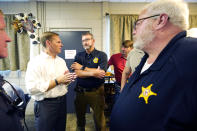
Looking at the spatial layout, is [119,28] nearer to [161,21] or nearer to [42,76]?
[42,76]

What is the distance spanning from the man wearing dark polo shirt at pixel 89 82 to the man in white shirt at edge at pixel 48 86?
1.61 feet

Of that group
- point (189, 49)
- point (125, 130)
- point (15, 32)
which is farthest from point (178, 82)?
point (15, 32)

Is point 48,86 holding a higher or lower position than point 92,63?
lower

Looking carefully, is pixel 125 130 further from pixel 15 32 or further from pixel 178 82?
pixel 15 32

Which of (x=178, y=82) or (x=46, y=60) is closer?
(x=178, y=82)

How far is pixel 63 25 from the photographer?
3.48 metres

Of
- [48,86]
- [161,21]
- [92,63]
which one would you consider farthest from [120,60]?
[161,21]

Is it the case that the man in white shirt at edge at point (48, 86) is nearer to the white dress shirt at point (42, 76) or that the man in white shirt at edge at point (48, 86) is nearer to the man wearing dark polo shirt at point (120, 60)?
the white dress shirt at point (42, 76)

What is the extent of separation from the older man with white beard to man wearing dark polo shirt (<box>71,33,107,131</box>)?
3.83 ft

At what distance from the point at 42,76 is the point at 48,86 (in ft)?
0.51

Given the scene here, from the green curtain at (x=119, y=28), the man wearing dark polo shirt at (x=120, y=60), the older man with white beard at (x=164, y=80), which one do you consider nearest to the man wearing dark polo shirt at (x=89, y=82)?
the man wearing dark polo shirt at (x=120, y=60)

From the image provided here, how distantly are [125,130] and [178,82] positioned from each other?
0.43m

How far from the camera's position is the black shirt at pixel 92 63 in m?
2.04

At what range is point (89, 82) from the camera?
204 centimetres
